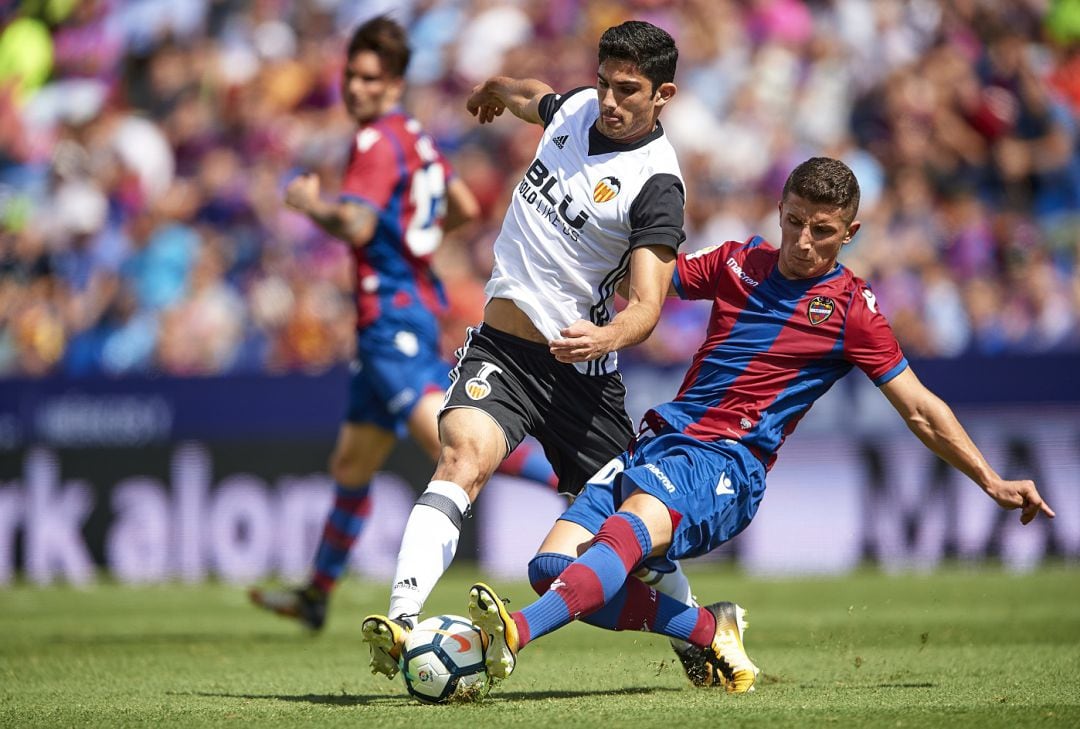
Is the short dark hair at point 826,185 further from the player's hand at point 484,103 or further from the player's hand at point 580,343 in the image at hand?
the player's hand at point 484,103

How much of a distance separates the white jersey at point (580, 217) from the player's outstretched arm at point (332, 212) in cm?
156

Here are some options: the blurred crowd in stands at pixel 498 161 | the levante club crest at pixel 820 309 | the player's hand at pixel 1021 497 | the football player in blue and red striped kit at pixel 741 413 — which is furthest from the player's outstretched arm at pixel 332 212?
the blurred crowd in stands at pixel 498 161

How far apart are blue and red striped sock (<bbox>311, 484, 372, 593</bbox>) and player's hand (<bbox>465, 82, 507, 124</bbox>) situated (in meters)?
2.74

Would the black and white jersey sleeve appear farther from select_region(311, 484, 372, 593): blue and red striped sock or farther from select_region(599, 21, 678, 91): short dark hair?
select_region(311, 484, 372, 593): blue and red striped sock

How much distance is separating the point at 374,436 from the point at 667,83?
327 centimetres

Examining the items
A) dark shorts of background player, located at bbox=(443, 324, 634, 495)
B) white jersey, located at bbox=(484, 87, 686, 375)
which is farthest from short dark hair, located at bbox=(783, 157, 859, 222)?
dark shorts of background player, located at bbox=(443, 324, 634, 495)

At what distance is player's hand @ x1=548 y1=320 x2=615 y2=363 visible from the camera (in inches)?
201

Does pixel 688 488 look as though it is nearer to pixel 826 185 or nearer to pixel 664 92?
pixel 826 185

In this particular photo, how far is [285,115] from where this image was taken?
53.5 feet

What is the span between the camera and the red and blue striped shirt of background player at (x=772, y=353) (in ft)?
18.5

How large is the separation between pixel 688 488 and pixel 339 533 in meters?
3.50

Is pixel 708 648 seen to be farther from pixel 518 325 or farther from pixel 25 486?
pixel 25 486

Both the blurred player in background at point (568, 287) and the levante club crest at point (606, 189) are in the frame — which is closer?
the blurred player in background at point (568, 287)

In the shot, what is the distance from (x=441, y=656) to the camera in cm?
514
